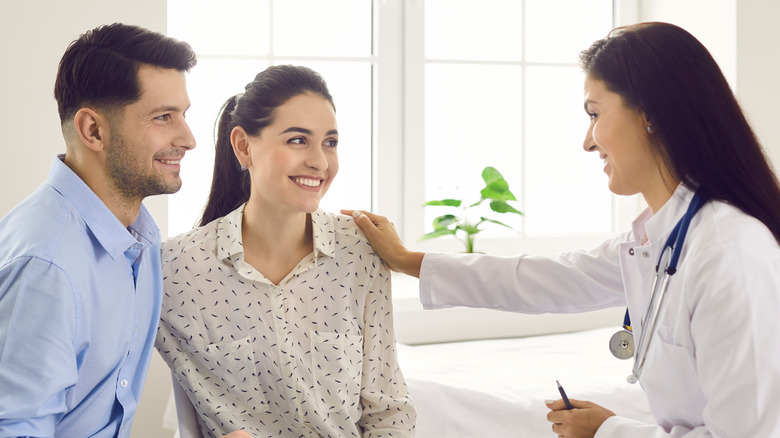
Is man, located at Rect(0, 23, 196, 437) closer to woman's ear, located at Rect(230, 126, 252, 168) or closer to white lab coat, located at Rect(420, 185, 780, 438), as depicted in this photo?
woman's ear, located at Rect(230, 126, 252, 168)

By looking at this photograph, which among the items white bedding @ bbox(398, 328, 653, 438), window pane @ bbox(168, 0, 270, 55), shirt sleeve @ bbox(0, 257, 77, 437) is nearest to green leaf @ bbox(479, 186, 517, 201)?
white bedding @ bbox(398, 328, 653, 438)

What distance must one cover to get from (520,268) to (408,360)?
65 centimetres

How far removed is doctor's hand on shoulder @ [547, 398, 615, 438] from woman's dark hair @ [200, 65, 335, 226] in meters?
0.88

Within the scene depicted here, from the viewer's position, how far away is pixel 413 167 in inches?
117

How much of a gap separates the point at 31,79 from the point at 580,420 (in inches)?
78.0

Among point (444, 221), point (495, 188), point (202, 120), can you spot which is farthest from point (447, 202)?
point (202, 120)

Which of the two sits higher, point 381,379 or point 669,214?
point 669,214

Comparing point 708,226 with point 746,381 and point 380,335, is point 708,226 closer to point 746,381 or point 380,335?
point 746,381

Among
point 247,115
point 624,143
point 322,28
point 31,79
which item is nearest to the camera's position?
point 624,143

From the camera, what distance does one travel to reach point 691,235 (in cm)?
120

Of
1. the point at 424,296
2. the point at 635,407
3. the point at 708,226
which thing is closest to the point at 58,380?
the point at 424,296

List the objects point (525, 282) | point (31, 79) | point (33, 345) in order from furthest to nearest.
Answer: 1. point (31, 79)
2. point (525, 282)
3. point (33, 345)

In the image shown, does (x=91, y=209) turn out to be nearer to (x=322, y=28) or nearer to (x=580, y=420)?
(x=580, y=420)

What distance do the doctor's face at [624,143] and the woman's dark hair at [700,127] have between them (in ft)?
0.13
